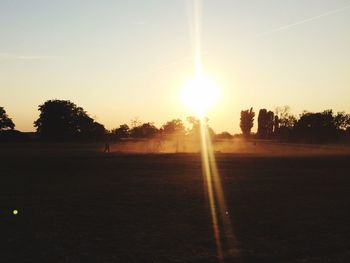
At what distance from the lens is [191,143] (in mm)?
83688

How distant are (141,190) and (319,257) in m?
9.93

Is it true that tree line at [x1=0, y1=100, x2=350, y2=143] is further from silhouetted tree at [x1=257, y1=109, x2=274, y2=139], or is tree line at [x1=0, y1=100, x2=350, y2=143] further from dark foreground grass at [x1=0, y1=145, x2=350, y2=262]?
dark foreground grass at [x1=0, y1=145, x2=350, y2=262]

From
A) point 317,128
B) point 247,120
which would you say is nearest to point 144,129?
point 247,120

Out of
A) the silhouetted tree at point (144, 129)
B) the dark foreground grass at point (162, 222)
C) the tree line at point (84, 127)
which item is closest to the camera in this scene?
the dark foreground grass at point (162, 222)

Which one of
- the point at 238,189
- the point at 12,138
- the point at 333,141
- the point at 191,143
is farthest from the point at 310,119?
the point at 238,189

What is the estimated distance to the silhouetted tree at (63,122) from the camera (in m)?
105

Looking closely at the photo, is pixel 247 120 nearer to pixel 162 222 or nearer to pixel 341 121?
pixel 341 121

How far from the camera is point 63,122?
353ft

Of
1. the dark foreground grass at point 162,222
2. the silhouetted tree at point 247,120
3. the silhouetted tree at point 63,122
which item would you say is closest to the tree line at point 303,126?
the silhouetted tree at point 247,120

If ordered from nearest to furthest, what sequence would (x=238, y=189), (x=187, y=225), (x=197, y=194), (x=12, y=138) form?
(x=187, y=225) → (x=197, y=194) → (x=238, y=189) → (x=12, y=138)

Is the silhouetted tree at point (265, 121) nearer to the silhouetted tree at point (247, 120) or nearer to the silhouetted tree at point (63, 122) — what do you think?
the silhouetted tree at point (247, 120)

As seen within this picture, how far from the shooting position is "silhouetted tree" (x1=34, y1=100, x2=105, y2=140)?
10475 cm

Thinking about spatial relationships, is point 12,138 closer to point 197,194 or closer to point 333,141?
point 333,141

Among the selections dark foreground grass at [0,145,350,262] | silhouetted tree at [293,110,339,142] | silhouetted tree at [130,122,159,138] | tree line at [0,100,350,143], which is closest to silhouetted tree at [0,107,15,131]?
tree line at [0,100,350,143]
